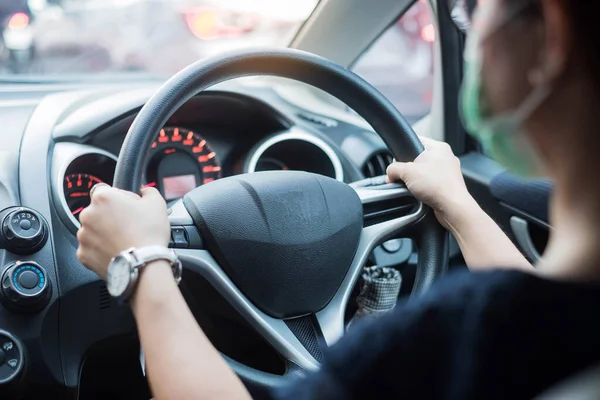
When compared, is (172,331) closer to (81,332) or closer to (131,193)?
(131,193)

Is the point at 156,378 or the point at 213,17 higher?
the point at 213,17

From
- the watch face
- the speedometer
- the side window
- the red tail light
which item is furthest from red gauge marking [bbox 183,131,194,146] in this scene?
the side window

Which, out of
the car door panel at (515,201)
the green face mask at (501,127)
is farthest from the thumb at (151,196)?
the car door panel at (515,201)

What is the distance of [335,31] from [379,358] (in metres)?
1.69

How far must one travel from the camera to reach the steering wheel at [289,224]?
1180 millimetres

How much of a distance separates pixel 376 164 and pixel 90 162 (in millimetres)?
777

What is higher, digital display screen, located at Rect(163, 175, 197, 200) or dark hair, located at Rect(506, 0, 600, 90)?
digital display screen, located at Rect(163, 175, 197, 200)

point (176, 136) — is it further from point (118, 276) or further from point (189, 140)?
point (118, 276)

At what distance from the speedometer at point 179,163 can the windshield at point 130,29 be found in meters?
0.68

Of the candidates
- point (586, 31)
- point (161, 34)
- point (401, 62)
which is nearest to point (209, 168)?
point (586, 31)

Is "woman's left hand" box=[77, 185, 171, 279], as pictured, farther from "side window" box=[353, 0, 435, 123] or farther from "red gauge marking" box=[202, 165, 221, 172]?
"side window" box=[353, 0, 435, 123]

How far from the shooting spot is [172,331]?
0.90 m

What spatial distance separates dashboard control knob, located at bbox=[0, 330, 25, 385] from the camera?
1299mm

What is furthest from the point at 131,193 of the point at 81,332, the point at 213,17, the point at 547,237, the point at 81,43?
the point at 213,17
